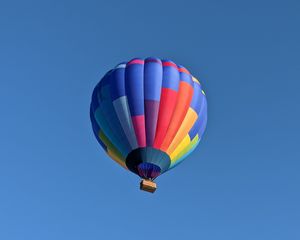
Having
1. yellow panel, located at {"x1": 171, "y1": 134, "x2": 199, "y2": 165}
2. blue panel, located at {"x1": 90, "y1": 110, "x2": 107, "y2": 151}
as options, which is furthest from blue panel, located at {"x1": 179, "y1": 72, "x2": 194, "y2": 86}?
blue panel, located at {"x1": 90, "y1": 110, "x2": 107, "y2": 151}

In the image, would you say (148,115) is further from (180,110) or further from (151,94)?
(180,110)

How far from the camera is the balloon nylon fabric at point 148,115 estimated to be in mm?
28219

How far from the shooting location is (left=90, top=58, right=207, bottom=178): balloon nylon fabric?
2822cm

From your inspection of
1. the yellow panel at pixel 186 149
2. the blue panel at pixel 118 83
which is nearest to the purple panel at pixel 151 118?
the blue panel at pixel 118 83

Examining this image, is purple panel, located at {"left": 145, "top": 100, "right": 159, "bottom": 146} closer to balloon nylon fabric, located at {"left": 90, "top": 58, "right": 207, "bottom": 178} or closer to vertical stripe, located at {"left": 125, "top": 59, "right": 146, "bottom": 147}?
balloon nylon fabric, located at {"left": 90, "top": 58, "right": 207, "bottom": 178}

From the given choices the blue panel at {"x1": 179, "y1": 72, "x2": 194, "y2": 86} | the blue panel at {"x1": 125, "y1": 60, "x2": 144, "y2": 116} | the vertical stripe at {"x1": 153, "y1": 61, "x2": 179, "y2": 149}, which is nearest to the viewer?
the vertical stripe at {"x1": 153, "y1": 61, "x2": 179, "y2": 149}

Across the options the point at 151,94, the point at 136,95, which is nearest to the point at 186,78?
the point at 151,94

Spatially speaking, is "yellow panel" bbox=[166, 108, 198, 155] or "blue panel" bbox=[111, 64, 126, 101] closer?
"yellow panel" bbox=[166, 108, 198, 155]

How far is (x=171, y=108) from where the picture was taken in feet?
94.9

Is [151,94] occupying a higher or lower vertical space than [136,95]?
higher

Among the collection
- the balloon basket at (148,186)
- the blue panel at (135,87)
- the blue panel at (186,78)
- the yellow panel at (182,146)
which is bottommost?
the balloon basket at (148,186)

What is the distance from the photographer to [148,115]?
28.5m

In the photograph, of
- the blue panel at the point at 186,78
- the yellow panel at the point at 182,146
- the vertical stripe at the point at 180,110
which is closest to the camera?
the vertical stripe at the point at 180,110

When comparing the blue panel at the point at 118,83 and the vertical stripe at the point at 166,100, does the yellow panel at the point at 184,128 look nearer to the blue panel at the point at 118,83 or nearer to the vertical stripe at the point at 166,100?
the vertical stripe at the point at 166,100
